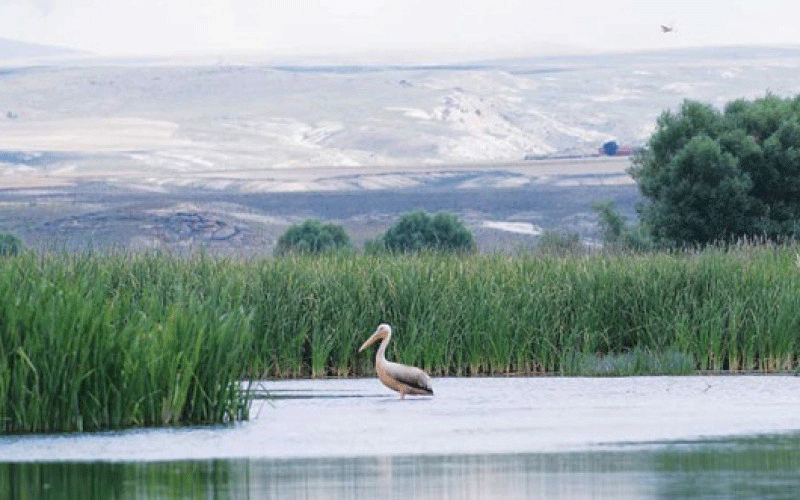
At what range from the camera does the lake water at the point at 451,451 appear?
16141 millimetres

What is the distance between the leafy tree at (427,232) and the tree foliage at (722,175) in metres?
17.4

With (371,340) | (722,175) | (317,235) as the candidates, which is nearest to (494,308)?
(371,340)

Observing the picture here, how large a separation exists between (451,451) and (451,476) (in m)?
1.58

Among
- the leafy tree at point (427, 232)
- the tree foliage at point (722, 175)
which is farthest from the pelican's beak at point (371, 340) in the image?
the leafy tree at point (427, 232)

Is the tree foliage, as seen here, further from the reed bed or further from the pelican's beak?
the pelican's beak

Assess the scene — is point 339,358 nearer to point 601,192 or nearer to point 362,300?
point 362,300

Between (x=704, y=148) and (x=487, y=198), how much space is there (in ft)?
341

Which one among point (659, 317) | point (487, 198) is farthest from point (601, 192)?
point (659, 317)

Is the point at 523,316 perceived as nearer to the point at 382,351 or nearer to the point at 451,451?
the point at 382,351

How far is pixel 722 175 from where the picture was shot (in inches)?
2285

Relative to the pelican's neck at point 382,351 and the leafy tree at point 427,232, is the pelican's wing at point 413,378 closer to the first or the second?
the pelican's neck at point 382,351

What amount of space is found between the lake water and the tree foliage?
34.2 m

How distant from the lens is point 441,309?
91.0ft

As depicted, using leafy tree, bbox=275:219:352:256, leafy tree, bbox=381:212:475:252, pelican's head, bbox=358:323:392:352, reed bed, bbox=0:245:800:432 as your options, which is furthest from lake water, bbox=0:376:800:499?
leafy tree, bbox=275:219:352:256
